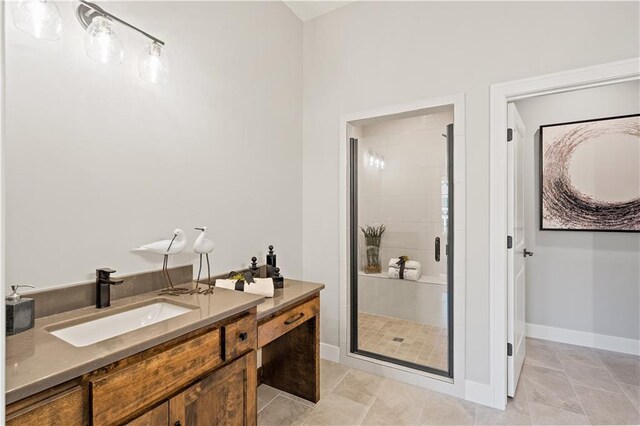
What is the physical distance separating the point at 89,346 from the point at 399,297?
2443 millimetres

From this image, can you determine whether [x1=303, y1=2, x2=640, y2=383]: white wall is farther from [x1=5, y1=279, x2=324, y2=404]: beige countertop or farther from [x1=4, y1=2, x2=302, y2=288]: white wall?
[x1=5, y1=279, x2=324, y2=404]: beige countertop

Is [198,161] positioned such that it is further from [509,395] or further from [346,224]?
[509,395]

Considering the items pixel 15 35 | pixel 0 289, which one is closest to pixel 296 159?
pixel 15 35

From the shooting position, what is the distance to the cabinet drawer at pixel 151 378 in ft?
3.02

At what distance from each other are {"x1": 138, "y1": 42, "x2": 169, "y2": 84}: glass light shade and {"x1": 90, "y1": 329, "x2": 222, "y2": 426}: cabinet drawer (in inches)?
50.5

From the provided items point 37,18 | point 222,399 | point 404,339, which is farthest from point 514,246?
point 37,18

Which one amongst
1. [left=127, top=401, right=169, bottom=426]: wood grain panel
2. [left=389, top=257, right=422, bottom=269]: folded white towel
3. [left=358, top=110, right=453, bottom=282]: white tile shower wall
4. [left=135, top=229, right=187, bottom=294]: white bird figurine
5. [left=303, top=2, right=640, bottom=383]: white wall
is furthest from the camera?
[left=389, top=257, right=422, bottom=269]: folded white towel

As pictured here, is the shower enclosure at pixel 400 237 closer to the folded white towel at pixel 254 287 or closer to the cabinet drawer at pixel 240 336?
the folded white towel at pixel 254 287

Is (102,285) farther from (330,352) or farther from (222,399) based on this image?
(330,352)

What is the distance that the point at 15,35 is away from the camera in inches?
47.4

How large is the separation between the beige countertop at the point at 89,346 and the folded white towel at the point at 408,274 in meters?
1.64

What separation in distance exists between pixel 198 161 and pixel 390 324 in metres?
2.13

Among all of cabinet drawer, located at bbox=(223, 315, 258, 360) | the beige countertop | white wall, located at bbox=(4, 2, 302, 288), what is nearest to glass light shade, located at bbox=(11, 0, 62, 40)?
white wall, located at bbox=(4, 2, 302, 288)

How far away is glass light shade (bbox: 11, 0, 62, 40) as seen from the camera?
1.15 meters
